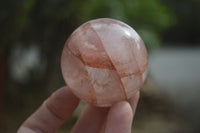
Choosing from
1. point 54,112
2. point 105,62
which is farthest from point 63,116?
point 105,62

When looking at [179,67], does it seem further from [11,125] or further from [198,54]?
[11,125]

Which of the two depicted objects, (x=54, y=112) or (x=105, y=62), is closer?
(x=105, y=62)

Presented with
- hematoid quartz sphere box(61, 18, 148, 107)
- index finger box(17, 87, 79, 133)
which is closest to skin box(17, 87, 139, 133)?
index finger box(17, 87, 79, 133)

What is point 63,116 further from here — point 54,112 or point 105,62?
point 105,62

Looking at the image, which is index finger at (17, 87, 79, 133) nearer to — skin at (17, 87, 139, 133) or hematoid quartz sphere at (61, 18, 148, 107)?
skin at (17, 87, 139, 133)

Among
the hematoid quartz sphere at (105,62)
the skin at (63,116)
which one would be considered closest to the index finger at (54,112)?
the skin at (63,116)

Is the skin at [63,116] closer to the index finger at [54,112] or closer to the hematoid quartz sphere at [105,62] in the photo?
the index finger at [54,112]
